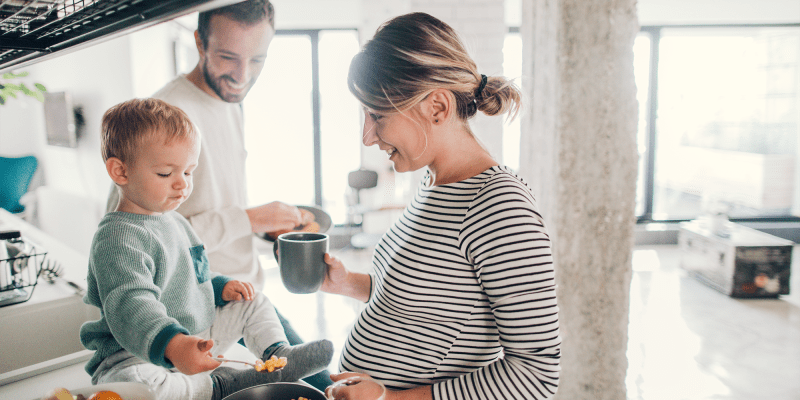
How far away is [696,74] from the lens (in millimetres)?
6043

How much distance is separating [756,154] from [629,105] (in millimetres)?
5693

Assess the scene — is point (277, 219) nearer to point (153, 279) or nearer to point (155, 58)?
point (153, 279)

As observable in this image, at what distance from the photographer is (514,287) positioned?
710 millimetres

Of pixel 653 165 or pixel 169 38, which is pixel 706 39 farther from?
pixel 169 38

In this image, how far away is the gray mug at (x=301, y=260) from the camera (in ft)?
2.95

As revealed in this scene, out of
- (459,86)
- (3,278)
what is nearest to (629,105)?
(459,86)

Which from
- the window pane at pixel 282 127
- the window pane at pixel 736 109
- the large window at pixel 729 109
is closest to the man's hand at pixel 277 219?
the window pane at pixel 282 127

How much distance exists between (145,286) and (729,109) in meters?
7.09

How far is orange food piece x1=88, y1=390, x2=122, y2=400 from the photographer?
69 cm

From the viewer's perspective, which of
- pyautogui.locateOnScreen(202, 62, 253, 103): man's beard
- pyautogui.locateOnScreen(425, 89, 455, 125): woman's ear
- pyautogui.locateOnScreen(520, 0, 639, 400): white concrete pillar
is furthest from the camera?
pyautogui.locateOnScreen(520, 0, 639, 400): white concrete pillar

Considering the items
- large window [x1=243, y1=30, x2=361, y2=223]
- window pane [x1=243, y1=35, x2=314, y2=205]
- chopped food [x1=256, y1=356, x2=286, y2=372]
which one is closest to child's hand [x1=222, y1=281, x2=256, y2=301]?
chopped food [x1=256, y1=356, x2=286, y2=372]

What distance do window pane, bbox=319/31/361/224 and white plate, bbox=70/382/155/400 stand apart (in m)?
5.20

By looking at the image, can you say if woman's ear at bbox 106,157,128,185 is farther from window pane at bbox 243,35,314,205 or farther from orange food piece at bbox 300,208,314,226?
window pane at bbox 243,35,314,205

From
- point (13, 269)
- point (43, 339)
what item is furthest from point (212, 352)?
point (13, 269)
